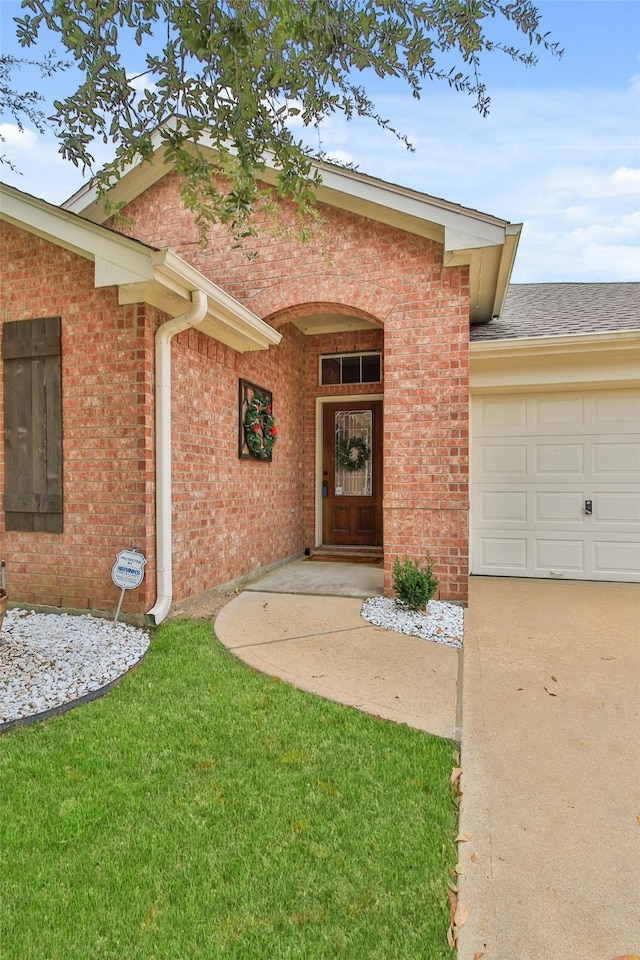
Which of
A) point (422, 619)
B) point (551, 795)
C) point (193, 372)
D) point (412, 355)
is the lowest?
point (551, 795)

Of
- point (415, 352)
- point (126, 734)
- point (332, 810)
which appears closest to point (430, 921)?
point (332, 810)

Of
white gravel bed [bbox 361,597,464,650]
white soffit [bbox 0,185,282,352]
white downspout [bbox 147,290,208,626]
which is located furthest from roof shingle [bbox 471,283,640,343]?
Answer: white downspout [bbox 147,290,208,626]

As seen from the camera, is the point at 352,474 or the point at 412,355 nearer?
the point at 412,355

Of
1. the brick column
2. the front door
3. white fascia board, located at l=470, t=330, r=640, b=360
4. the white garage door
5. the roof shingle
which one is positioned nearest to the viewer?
the brick column

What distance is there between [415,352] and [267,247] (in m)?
2.13

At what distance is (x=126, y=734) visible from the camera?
2.64 m

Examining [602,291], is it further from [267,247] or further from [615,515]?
[267,247]

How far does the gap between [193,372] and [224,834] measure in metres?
3.88

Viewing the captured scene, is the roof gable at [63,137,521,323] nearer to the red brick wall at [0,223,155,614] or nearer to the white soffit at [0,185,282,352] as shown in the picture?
the white soffit at [0,185,282,352]

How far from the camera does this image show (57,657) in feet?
11.5

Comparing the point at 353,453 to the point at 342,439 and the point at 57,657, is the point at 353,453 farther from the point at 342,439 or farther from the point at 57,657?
the point at 57,657

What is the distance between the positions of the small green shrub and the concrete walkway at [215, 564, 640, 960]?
44 cm

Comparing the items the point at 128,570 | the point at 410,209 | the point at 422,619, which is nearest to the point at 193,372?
the point at 128,570

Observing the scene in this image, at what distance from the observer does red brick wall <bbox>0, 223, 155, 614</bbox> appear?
4.32 meters
